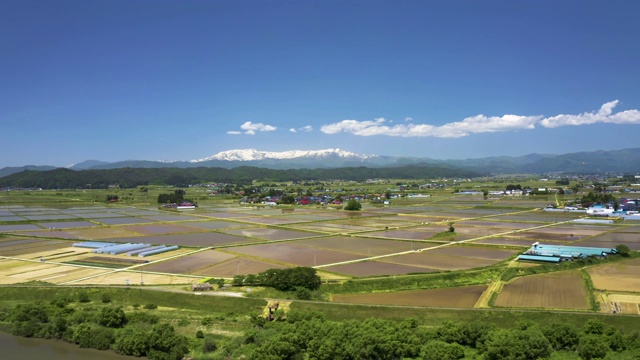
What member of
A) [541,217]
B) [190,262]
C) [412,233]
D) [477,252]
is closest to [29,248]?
[190,262]

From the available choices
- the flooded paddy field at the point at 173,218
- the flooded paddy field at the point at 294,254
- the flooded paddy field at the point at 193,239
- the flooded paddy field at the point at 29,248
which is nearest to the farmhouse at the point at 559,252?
the flooded paddy field at the point at 294,254

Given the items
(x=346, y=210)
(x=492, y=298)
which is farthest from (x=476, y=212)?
(x=492, y=298)

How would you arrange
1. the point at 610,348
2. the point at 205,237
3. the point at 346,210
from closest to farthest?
the point at 610,348
the point at 205,237
the point at 346,210

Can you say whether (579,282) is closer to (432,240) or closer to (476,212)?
(432,240)

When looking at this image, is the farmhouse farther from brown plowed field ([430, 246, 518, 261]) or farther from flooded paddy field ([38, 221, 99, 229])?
flooded paddy field ([38, 221, 99, 229])

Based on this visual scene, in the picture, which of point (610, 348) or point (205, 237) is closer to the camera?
point (610, 348)

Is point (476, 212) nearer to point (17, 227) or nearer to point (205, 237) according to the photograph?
point (205, 237)

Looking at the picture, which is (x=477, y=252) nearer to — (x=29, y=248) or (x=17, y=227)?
(x=29, y=248)

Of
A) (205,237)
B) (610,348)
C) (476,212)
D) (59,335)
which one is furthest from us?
(476,212)
